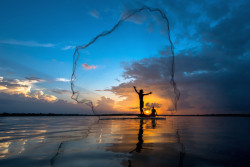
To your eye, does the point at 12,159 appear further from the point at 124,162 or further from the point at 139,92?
the point at 139,92

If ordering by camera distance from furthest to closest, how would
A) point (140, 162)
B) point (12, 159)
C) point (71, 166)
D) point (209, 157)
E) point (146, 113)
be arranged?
point (146, 113), point (209, 157), point (12, 159), point (140, 162), point (71, 166)

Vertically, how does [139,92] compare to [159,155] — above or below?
above

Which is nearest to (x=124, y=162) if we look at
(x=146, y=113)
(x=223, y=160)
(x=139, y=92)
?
(x=223, y=160)

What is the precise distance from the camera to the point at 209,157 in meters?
4.04

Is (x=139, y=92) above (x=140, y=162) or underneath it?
above

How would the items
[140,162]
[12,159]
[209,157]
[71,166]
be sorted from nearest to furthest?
[71,166] → [140,162] → [12,159] → [209,157]

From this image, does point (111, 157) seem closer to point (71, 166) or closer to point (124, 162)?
point (124, 162)

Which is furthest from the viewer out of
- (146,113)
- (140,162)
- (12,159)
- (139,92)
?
(146,113)

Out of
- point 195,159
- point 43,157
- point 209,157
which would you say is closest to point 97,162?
point 43,157

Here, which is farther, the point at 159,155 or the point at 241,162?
the point at 159,155

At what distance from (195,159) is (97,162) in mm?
2405

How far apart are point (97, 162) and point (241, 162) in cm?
342

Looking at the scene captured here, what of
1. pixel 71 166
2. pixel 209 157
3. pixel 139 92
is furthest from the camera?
pixel 139 92

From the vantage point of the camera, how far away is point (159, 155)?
4117mm
